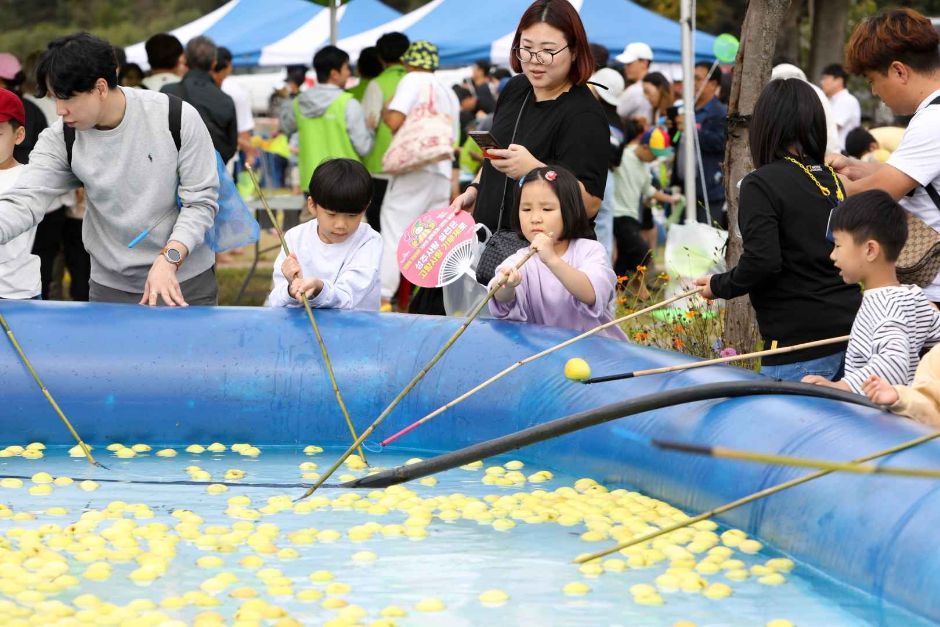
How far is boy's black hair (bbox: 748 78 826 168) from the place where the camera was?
405 cm

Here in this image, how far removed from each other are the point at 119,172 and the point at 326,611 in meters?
2.21

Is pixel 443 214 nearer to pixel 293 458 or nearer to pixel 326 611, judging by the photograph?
pixel 293 458

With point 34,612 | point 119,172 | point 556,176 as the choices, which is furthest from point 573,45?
point 34,612

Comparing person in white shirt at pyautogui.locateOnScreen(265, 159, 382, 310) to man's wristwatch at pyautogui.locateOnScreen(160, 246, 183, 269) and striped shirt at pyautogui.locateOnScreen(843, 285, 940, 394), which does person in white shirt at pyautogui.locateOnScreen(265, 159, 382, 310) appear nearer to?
man's wristwatch at pyautogui.locateOnScreen(160, 246, 183, 269)

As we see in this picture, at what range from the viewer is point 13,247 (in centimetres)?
511

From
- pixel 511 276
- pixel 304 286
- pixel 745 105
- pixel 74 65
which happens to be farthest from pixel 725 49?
pixel 74 65

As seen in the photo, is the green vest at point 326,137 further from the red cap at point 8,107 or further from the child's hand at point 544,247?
the child's hand at point 544,247

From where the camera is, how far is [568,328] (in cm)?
472

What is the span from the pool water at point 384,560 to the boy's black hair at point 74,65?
127cm

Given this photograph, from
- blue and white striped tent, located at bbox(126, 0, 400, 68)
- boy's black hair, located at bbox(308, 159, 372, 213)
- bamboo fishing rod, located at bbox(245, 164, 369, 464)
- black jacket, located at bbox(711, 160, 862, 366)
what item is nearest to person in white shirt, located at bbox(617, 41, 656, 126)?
blue and white striped tent, located at bbox(126, 0, 400, 68)

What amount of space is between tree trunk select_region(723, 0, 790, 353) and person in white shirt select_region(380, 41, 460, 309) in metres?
2.90

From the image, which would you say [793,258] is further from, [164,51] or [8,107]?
[164,51]

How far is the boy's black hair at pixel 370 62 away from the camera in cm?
888

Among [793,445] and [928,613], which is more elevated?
[793,445]
